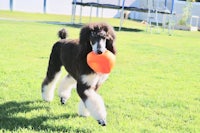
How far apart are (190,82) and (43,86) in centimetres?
328

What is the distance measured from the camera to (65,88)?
5.74 meters

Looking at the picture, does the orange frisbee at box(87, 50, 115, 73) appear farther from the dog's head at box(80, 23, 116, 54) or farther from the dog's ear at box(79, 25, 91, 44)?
the dog's ear at box(79, 25, 91, 44)

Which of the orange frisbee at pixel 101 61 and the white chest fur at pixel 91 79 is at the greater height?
the orange frisbee at pixel 101 61

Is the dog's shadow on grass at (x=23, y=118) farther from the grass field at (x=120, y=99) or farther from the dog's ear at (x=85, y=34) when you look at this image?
the dog's ear at (x=85, y=34)

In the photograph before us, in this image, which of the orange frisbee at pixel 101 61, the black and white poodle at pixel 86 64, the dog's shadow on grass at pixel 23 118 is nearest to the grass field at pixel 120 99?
the dog's shadow on grass at pixel 23 118

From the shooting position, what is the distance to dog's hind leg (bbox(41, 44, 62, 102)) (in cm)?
572

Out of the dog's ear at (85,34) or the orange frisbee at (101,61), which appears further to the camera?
the dog's ear at (85,34)

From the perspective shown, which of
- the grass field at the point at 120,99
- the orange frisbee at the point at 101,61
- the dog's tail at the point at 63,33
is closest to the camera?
the orange frisbee at the point at 101,61

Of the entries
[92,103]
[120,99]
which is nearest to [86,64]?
[92,103]

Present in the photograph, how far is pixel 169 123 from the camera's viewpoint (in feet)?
16.6

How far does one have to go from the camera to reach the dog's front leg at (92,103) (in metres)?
4.49

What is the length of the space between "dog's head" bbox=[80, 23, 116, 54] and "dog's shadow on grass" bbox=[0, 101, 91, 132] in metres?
0.91

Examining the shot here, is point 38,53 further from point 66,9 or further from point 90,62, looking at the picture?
point 66,9

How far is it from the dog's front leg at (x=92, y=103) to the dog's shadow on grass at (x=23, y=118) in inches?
9.0
